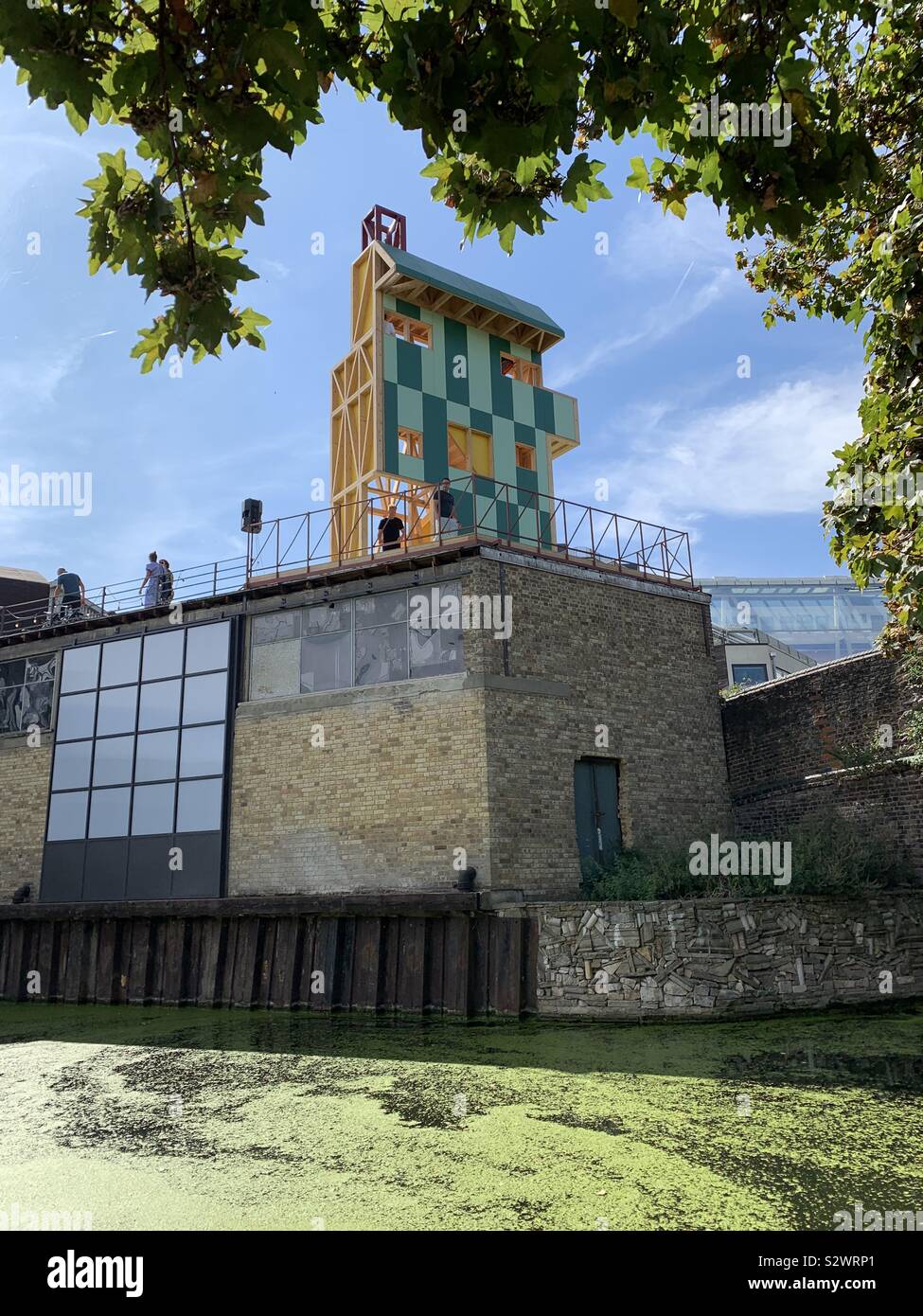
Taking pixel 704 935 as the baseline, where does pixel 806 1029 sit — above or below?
below

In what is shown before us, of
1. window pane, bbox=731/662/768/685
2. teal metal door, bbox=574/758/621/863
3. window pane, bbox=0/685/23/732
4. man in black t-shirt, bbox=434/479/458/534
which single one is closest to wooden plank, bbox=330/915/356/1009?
teal metal door, bbox=574/758/621/863

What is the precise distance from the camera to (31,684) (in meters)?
18.9

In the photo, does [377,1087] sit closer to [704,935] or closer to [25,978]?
[704,935]

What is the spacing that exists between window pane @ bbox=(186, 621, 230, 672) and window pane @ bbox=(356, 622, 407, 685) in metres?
2.81

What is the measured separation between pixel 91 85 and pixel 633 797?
13.5m

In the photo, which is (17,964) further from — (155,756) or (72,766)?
(155,756)

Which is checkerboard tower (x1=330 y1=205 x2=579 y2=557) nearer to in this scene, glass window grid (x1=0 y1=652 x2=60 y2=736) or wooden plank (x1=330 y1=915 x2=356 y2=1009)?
glass window grid (x1=0 y1=652 x2=60 y2=736)

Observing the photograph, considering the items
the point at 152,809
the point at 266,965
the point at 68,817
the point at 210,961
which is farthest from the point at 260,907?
the point at 68,817

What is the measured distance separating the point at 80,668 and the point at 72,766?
1936 mm

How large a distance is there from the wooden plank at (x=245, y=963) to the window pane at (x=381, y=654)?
4123 millimetres

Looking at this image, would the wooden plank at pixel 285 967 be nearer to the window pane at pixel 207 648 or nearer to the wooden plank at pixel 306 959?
the wooden plank at pixel 306 959

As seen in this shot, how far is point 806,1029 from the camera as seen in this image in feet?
34.6

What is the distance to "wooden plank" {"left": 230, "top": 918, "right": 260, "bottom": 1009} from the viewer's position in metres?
13.6

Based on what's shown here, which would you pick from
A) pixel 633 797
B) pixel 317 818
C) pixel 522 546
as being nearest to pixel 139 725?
pixel 317 818
